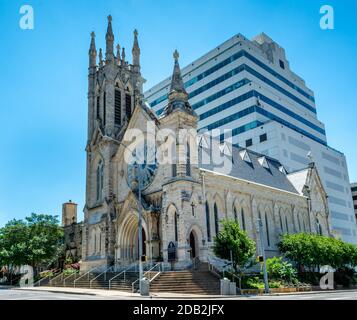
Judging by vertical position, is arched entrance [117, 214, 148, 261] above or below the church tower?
below

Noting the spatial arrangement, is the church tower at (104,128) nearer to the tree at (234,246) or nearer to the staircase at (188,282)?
the staircase at (188,282)

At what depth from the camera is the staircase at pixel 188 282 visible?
77.0 feet

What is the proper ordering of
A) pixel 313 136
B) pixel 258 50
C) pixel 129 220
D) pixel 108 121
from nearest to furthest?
1. pixel 129 220
2. pixel 108 121
3. pixel 258 50
4. pixel 313 136

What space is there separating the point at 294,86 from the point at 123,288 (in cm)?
6583

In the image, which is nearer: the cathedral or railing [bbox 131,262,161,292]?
railing [bbox 131,262,161,292]

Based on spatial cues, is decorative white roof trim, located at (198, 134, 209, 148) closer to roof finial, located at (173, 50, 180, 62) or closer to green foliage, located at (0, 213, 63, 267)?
roof finial, located at (173, 50, 180, 62)

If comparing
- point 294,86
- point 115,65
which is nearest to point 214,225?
point 115,65

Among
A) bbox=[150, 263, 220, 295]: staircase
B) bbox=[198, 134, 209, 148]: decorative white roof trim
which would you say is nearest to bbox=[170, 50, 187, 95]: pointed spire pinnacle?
bbox=[198, 134, 209, 148]: decorative white roof trim

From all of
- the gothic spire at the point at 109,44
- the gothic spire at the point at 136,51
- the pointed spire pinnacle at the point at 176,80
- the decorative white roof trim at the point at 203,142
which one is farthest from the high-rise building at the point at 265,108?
the pointed spire pinnacle at the point at 176,80

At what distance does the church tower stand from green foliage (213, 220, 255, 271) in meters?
14.6

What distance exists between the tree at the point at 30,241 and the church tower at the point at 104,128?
21.3 feet

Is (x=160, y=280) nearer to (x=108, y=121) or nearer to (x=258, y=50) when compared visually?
(x=108, y=121)

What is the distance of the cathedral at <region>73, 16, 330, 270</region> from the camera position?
29578 mm
